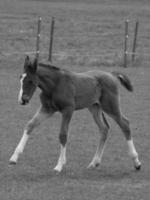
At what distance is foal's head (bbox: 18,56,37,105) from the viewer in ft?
31.8

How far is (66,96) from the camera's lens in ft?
32.9

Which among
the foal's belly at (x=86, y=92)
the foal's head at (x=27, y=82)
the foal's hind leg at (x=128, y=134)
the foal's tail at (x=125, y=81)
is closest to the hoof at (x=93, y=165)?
the foal's hind leg at (x=128, y=134)

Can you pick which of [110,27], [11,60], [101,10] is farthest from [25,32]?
[101,10]

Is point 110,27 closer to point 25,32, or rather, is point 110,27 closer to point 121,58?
point 25,32

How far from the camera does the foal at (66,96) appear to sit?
9.80m

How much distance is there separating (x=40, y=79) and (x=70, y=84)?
0.47 meters

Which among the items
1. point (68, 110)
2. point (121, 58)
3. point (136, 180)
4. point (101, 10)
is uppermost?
point (68, 110)

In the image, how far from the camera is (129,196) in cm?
864

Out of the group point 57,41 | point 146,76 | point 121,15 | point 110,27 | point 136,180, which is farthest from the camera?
point 121,15

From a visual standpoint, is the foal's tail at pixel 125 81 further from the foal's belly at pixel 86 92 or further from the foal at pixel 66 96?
the foal's belly at pixel 86 92

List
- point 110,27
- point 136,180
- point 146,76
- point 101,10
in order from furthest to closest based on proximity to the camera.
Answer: point 101,10, point 110,27, point 146,76, point 136,180

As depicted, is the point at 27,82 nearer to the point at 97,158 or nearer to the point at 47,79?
the point at 47,79

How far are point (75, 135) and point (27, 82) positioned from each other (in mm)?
3674

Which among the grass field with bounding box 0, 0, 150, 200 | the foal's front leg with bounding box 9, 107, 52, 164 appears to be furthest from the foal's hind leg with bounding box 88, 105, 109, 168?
the foal's front leg with bounding box 9, 107, 52, 164
